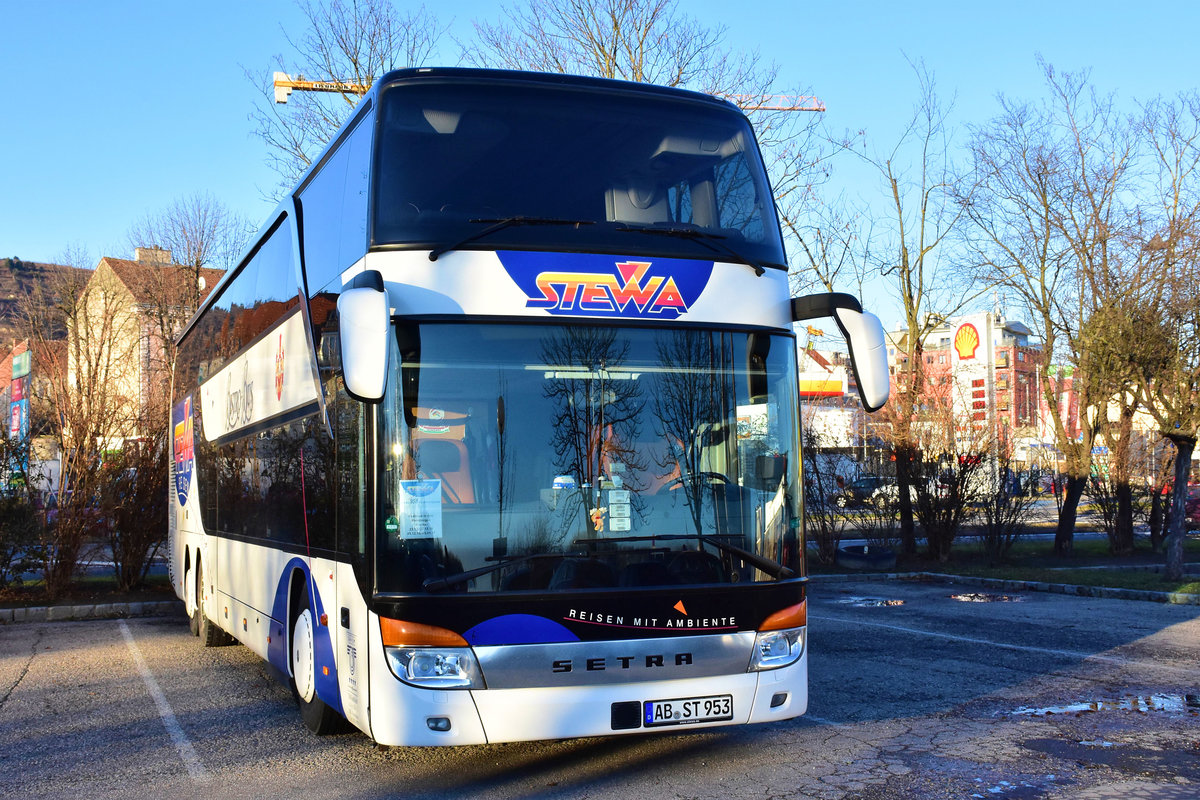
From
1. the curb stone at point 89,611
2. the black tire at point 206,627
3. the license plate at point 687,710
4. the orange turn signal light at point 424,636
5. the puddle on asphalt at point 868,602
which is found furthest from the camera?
the puddle on asphalt at point 868,602

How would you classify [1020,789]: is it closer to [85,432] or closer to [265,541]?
[265,541]

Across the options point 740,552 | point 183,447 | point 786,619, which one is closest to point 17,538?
point 183,447

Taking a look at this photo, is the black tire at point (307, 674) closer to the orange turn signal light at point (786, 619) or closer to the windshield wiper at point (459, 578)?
the windshield wiper at point (459, 578)

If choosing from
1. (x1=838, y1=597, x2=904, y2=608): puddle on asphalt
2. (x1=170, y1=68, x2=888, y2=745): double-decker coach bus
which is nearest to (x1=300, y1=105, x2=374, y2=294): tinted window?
(x1=170, y1=68, x2=888, y2=745): double-decker coach bus

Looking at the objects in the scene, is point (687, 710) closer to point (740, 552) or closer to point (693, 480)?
point (740, 552)

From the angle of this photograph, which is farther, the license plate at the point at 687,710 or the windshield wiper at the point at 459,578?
the license plate at the point at 687,710

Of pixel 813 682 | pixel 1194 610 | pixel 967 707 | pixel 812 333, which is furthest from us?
pixel 812 333

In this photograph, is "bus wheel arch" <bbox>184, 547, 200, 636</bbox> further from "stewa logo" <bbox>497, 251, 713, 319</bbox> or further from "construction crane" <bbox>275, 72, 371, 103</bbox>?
"construction crane" <bbox>275, 72, 371, 103</bbox>

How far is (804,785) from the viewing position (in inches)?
234

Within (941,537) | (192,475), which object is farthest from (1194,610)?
(192,475)

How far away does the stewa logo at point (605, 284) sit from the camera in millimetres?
5848

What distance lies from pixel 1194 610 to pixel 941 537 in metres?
7.23

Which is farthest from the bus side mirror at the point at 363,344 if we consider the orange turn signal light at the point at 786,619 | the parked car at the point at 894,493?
the parked car at the point at 894,493

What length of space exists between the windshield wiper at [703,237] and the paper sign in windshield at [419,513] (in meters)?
1.90
